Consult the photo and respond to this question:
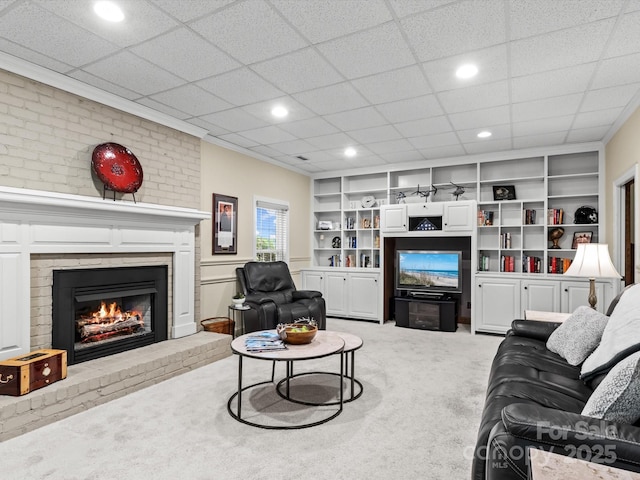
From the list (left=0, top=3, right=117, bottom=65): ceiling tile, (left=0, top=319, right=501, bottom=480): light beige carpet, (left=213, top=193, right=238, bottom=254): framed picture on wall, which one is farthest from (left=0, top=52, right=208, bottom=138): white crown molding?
(left=0, top=319, right=501, bottom=480): light beige carpet

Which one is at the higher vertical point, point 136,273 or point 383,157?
point 383,157

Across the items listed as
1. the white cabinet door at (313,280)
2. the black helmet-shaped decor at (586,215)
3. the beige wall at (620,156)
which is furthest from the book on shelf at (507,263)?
the white cabinet door at (313,280)

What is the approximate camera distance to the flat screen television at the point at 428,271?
230 inches

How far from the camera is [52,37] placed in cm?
254

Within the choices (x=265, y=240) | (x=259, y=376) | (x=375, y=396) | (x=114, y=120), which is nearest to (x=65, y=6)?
(x=114, y=120)

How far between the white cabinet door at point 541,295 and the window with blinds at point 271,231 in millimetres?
3537

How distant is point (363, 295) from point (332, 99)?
3.52m

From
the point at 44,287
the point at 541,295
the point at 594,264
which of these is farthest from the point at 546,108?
the point at 44,287

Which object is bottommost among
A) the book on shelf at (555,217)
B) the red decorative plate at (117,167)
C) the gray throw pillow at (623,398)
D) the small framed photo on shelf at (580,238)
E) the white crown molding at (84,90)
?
the gray throw pillow at (623,398)

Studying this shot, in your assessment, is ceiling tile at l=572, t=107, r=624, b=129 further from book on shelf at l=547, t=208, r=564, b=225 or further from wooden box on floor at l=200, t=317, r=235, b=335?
wooden box on floor at l=200, t=317, r=235, b=335

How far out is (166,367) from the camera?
3494 millimetres

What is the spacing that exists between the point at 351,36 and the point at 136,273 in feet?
9.64

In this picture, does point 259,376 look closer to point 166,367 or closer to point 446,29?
point 166,367

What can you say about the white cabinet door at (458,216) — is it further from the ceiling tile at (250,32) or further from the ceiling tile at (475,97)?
the ceiling tile at (250,32)
